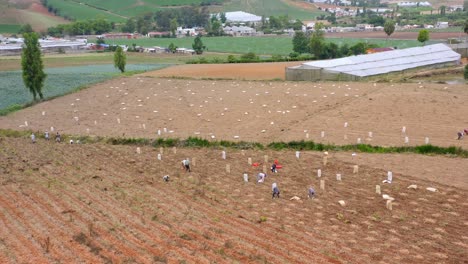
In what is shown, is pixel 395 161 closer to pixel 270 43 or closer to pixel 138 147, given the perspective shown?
pixel 138 147

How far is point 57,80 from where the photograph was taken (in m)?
49.2

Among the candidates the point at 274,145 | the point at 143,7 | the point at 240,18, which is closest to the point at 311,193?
the point at 274,145

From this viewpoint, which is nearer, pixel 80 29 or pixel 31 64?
pixel 31 64

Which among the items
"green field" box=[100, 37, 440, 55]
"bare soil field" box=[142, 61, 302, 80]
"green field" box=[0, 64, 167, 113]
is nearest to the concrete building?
"green field" box=[100, 37, 440, 55]

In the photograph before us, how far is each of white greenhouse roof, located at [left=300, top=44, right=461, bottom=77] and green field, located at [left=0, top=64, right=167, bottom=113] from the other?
18.0 metres

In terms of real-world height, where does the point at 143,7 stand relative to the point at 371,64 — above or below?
above

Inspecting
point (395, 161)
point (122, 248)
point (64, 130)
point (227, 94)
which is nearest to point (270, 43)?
point (227, 94)

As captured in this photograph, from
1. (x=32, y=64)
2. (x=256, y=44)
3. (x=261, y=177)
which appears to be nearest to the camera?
(x=261, y=177)

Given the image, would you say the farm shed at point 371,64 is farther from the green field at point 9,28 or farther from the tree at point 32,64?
the green field at point 9,28

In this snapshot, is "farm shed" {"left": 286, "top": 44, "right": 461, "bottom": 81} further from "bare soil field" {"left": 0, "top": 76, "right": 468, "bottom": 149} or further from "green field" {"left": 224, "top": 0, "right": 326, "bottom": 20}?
"green field" {"left": 224, "top": 0, "right": 326, "bottom": 20}

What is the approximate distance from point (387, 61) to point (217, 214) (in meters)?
33.5

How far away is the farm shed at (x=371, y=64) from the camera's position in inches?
1593

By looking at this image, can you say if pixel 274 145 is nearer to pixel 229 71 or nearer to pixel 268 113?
pixel 268 113

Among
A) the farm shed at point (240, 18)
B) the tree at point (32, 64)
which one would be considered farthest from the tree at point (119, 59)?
the farm shed at point (240, 18)
